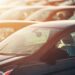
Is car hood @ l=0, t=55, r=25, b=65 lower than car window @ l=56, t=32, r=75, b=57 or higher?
lower

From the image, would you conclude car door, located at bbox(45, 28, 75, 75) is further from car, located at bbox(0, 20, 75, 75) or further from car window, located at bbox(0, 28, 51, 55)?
car window, located at bbox(0, 28, 51, 55)

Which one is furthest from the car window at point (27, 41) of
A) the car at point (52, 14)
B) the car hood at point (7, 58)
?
the car at point (52, 14)

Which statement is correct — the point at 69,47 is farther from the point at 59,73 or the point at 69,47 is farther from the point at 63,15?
the point at 63,15

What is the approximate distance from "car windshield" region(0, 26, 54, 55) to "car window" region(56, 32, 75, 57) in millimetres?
276

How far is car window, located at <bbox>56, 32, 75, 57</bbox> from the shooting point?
24.1 feet

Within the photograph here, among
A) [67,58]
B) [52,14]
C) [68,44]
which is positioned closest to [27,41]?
[68,44]

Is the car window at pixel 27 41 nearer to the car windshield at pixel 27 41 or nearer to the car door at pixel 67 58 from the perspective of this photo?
the car windshield at pixel 27 41

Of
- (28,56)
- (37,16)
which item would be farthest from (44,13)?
(28,56)

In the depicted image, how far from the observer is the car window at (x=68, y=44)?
7.34 meters

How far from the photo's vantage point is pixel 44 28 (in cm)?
787

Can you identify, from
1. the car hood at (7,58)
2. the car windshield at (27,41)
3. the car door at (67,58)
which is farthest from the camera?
the car windshield at (27,41)

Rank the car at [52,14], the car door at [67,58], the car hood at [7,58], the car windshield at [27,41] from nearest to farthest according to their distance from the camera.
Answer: the car hood at [7,58] < the car door at [67,58] < the car windshield at [27,41] < the car at [52,14]

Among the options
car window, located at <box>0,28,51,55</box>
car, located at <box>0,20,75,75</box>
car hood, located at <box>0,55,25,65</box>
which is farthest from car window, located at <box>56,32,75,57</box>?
car hood, located at <box>0,55,25,65</box>

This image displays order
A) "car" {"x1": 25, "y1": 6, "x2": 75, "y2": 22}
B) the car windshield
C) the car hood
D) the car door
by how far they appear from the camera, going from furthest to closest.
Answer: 1. "car" {"x1": 25, "y1": 6, "x2": 75, "y2": 22}
2. the car windshield
3. the car door
4. the car hood
